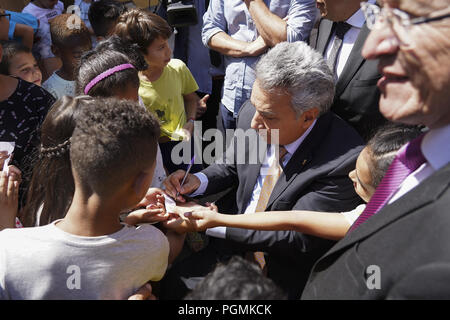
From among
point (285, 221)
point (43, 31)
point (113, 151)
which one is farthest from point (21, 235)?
point (43, 31)

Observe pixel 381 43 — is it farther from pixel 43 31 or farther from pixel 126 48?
pixel 43 31

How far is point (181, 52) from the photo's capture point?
13.6 ft

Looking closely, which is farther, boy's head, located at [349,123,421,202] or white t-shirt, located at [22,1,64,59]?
white t-shirt, located at [22,1,64,59]

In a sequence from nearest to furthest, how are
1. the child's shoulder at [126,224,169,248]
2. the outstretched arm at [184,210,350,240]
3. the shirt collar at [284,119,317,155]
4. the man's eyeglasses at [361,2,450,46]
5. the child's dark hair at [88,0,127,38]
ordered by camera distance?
the man's eyeglasses at [361,2,450,46] → the child's shoulder at [126,224,169,248] → the outstretched arm at [184,210,350,240] → the shirt collar at [284,119,317,155] → the child's dark hair at [88,0,127,38]

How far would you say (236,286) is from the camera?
0.87 m

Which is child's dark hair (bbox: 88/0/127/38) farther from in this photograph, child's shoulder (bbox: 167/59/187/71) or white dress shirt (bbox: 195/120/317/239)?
white dress shirt (bbox: 195/120/317/239)

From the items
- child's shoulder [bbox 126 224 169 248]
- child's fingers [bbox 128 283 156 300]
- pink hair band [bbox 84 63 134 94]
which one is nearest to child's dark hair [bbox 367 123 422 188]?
child's shoulder [bbox 126 224 169 248]

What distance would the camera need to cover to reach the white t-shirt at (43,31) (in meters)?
4.04

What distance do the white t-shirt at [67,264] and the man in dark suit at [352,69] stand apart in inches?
56.1

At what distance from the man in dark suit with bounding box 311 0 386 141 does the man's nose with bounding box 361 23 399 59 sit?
1.07 metres

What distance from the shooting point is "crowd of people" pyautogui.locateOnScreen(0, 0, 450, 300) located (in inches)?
39.2

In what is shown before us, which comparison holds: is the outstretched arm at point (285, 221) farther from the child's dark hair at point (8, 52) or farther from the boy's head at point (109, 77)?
the child's dark hair at point (8, 52)

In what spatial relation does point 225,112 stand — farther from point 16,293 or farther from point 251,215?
point 16,293
